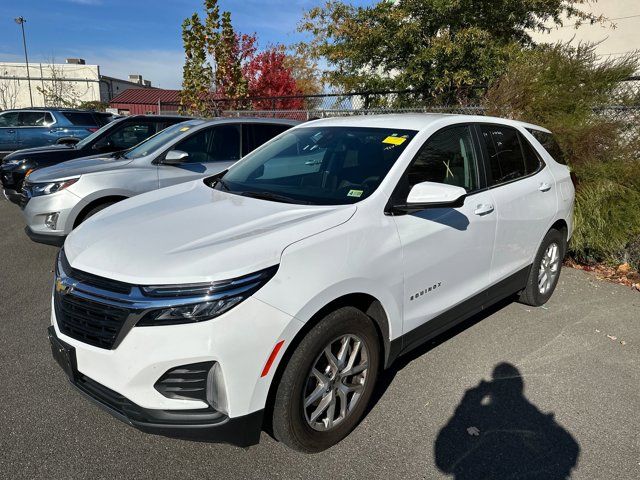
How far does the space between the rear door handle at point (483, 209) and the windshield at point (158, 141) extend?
13.8 feet

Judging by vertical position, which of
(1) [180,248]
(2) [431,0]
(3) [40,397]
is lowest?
(3) [40,397]

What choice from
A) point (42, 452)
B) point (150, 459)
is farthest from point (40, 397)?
point (150, 459)

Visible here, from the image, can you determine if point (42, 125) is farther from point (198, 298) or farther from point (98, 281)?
point (198, 298)

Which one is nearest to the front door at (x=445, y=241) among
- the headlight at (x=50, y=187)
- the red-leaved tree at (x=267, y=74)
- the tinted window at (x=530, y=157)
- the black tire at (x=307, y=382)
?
the black tire at (x=307, y=382)

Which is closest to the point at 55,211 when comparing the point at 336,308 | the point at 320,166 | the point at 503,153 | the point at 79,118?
the point at 320,166

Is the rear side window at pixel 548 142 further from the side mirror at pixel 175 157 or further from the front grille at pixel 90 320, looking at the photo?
the front grille at pixel 90 320

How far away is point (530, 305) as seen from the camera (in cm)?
469

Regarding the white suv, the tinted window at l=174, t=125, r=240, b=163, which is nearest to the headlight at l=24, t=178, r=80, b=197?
the tinted window at l=174, t=125, r=240, b=163

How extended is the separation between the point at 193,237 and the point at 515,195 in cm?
259

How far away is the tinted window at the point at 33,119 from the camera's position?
44.2 feet

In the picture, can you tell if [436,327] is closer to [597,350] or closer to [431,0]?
[597,350]

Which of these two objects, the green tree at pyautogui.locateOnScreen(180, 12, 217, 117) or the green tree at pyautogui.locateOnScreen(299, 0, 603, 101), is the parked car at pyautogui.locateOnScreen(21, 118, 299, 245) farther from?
the green tree at pyautogui.locateOnScreen(180, 12, 217, 117)

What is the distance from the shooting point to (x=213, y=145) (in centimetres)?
645

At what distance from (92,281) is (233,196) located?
112cm
